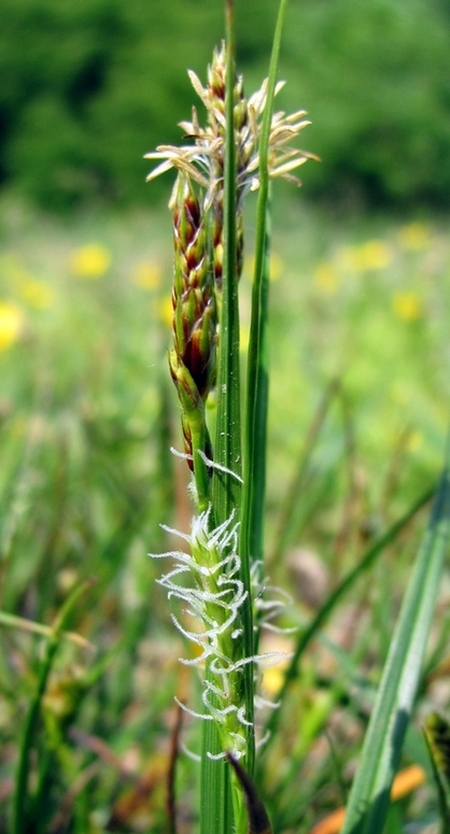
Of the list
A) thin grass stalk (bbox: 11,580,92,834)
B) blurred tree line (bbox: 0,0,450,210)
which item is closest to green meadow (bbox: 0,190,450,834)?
thin grass stalk (bbox: 11,580,92,834)

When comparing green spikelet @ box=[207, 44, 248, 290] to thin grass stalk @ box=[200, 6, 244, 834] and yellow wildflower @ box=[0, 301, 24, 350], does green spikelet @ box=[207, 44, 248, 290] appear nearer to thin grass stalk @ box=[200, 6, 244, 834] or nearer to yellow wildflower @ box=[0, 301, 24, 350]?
thin grass stalk @ box=[200, 6, 244, 834]

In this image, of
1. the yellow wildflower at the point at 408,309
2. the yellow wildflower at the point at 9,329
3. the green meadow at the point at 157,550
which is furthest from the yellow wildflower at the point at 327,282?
the yellow wildflower at the point at 9,329

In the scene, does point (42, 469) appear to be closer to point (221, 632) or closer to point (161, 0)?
point (221, 632)

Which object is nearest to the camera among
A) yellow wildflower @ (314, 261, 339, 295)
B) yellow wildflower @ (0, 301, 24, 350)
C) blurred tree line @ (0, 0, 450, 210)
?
yellow wildflower @ (0, 301, 24, 350)

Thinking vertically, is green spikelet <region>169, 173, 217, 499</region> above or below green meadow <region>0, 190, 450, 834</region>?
above

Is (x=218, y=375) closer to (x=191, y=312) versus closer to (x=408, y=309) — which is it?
(x=191, y=312)

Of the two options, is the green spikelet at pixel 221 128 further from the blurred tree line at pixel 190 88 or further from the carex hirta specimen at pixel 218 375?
the blurred tree line at pixel 190 88
